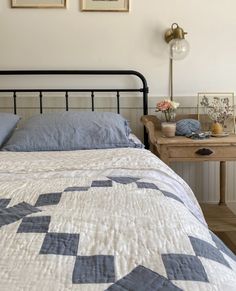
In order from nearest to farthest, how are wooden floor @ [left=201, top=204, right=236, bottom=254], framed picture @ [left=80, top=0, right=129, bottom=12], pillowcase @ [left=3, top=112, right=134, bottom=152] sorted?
pillowcase @ [left=3, top=112, right=134, bottom=152], wooden floor @ [left=201, top=204, right=236, bottom=254], framed picture @ [left=80, top=0, right=129, bottom=12]

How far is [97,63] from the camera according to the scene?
2.59 m

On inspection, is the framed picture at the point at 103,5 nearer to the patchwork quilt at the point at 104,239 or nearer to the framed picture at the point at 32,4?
the framed picture at the point at 32,4

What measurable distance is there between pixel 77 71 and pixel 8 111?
1.75 ft

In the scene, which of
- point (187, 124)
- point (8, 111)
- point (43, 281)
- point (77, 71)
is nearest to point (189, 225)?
point (43, 281)

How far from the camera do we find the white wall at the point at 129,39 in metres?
2.55

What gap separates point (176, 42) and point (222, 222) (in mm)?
1161

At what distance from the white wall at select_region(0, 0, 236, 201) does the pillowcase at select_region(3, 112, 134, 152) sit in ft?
1.92

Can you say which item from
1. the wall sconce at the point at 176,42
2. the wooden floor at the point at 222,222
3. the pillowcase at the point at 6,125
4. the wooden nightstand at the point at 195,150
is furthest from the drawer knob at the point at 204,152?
the pillowcase at the point at 6,125

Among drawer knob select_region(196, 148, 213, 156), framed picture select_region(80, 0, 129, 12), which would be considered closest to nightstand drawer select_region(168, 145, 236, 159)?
drawer knob select_region(196, 148, 213, 156)

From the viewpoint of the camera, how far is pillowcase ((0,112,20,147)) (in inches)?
82.9

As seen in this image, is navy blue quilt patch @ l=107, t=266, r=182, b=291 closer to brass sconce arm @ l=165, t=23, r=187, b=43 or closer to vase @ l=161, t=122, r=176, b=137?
vase @ l=161, t=122, r=176, b=137

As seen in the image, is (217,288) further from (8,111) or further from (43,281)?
(8,111)

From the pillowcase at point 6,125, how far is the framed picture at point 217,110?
1.18 m

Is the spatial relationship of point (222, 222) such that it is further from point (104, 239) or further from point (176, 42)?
point (104, 239)
